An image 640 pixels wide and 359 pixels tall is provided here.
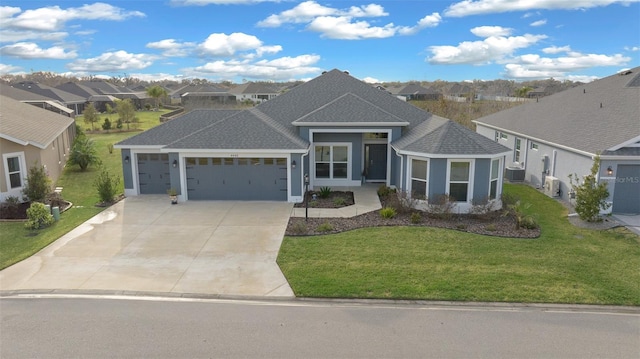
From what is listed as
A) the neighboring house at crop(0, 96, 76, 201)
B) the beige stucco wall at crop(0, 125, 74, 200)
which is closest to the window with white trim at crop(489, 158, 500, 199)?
the neighboring house at crop(0, 96, 76, 201)

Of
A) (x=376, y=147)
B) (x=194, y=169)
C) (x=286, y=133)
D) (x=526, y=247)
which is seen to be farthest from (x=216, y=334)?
(x=376, y=147)

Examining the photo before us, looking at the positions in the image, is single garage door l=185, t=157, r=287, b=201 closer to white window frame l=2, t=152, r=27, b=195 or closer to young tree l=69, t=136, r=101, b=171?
white window frame l=2, t=152, r=27, b=195

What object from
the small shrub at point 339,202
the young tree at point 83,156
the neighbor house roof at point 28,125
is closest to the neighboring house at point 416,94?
the young tree at point 83,156

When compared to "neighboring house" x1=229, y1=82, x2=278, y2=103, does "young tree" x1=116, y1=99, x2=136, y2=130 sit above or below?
below

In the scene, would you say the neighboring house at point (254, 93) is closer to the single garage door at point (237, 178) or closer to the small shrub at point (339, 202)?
the single garage door at point (237, 178)

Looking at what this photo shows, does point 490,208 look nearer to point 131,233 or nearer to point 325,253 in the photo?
point 325,253
